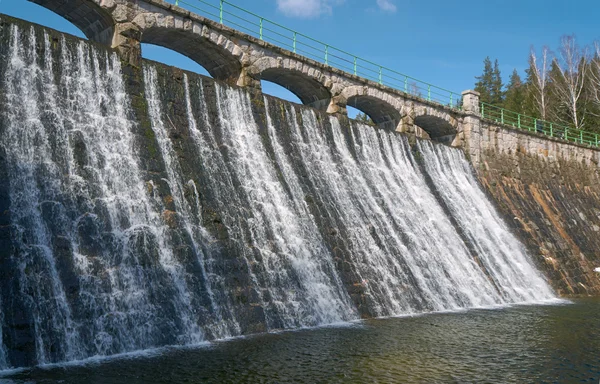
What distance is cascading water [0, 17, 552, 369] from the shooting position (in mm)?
10055

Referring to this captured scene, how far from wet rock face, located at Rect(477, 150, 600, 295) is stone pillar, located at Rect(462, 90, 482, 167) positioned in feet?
2.19

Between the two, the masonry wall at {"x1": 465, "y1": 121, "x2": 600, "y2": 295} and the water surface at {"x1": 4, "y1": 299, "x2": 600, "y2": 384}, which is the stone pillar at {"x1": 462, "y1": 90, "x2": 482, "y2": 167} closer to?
the masonry wall at {"x1": 465, "y1": 121, "x2": 600, "y2": 295}

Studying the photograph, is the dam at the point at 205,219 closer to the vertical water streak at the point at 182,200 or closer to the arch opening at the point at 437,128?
the vertical water streak at the point at 182,200

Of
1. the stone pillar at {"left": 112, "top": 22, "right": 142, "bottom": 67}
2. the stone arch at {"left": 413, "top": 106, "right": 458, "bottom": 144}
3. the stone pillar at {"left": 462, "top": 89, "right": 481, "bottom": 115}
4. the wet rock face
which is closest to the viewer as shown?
A: the stone pillar at {"left": 112, "top": 22, "right": 142, "bottom": 67}

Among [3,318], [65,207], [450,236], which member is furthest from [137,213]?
[450,236]

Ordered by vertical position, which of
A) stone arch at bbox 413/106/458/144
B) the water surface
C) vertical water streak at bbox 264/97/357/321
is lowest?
the water surface

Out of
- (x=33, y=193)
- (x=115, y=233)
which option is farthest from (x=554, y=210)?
(x=33, y=193)

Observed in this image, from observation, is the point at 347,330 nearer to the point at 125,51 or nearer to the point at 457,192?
the point at 125,51

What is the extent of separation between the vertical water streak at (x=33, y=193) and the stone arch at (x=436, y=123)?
56.6 ft

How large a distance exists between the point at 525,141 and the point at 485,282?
48.9ft

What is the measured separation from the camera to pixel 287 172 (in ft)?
55.6

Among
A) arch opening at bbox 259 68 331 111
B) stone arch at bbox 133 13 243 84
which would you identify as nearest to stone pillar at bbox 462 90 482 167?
arch opening at bbox 259 68 331 111

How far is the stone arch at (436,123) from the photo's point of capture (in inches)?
1000

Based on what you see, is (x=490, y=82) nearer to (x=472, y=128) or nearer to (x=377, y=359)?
(x=472, y=128)
